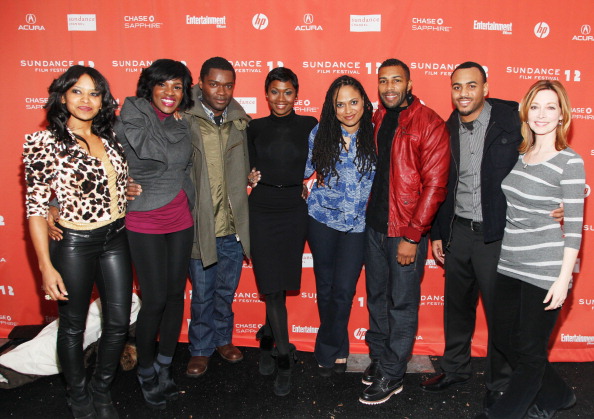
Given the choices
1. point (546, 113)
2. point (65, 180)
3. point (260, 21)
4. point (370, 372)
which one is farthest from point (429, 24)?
point (65, 180)

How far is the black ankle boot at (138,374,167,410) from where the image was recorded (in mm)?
2670

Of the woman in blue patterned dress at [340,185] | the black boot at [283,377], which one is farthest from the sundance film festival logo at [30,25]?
the black boot at [283,377]

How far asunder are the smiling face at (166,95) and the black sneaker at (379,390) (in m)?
2.01

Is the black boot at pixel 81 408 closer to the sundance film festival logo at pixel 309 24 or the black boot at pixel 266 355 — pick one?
the black boot at pixel 266 355

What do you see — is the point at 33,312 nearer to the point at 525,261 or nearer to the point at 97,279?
the point at 97,279

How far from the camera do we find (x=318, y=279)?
115 inches

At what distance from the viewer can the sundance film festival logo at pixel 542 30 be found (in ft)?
10.2

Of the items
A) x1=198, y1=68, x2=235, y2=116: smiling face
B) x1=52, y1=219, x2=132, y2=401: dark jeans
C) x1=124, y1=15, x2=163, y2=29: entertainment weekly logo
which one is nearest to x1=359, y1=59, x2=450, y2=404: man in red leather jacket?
x1=198, y1=68, x2=235, y2=116: smiling face

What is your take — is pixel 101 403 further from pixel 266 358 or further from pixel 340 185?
pixel 340 185

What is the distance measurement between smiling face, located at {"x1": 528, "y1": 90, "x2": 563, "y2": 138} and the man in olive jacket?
63.8 inches

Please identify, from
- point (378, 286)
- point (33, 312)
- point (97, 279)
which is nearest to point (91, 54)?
point (97, 279)

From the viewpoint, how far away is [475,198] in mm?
2543

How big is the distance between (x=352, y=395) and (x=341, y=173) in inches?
54.3

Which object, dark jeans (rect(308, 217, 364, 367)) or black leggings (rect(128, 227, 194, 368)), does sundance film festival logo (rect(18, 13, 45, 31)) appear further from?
dark jeans (rect(308, 217, 364, 367))
